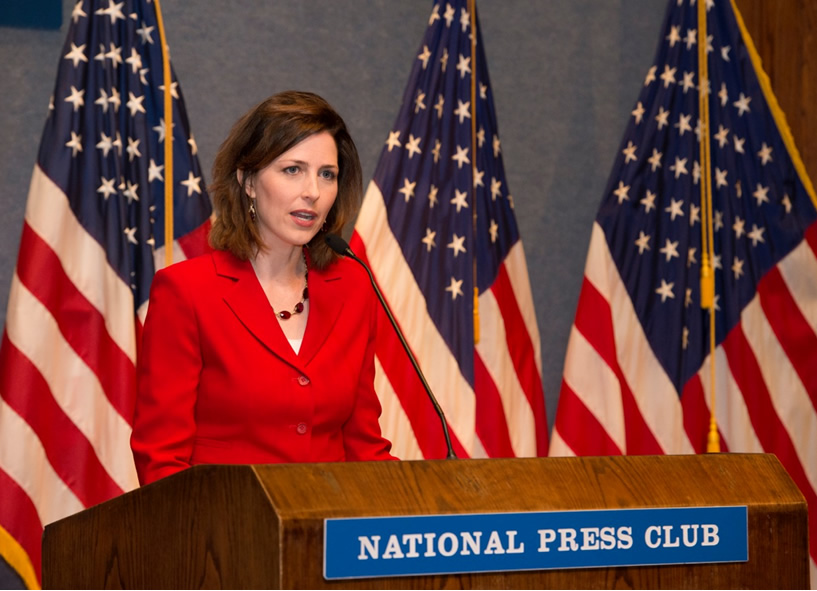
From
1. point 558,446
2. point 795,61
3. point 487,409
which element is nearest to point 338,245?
point 487,409

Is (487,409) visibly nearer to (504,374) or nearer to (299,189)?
(504,374)

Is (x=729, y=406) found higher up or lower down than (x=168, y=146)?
lower down

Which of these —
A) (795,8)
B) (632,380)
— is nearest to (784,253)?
(632,380)

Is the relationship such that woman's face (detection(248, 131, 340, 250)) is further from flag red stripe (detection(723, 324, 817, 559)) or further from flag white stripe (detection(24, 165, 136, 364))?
flag red stripe (detection(723, 324, 817, 559))

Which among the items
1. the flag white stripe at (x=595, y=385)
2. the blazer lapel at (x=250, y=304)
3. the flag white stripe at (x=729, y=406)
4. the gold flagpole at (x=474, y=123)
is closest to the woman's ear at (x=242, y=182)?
the blazer lapel at (x=250, y=304)

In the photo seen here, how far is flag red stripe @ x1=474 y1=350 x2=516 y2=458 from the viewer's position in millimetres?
3574

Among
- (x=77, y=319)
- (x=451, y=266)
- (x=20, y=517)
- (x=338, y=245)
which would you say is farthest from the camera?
(x=451, y=266)

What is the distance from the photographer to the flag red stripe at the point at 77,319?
10.1ft

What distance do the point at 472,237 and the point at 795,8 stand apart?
1.59 metres

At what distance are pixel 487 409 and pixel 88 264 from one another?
1.42 metres

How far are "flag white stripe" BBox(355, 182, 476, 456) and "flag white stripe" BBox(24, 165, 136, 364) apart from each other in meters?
0.81

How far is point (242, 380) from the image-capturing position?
1940 millimetres

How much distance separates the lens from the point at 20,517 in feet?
9.75

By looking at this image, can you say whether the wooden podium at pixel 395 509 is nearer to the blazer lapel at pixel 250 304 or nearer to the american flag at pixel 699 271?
the blazer lapel at pixel 250 304
